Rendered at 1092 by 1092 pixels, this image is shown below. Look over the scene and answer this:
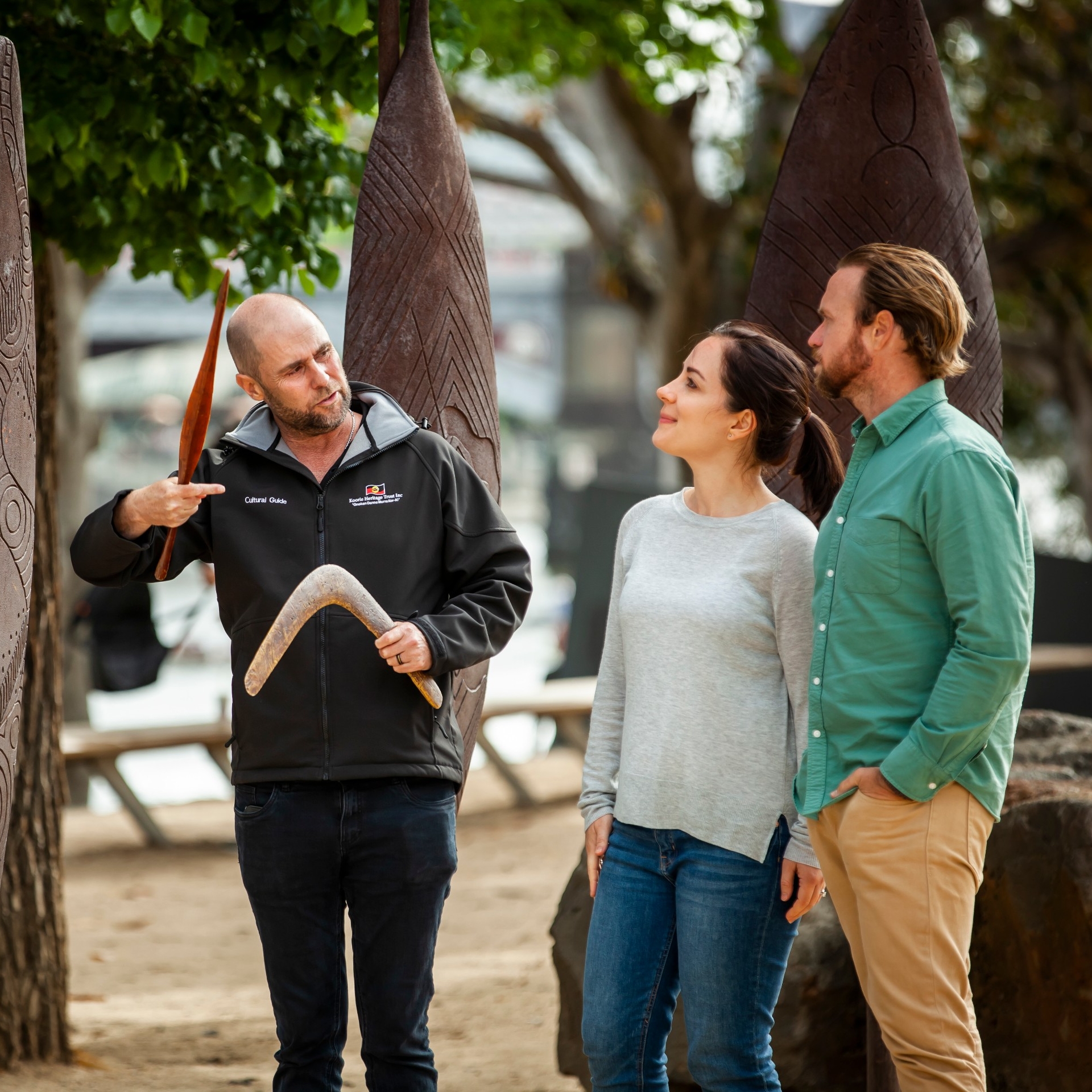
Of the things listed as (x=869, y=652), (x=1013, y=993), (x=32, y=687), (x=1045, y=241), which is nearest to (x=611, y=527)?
(x=1045, y=241)

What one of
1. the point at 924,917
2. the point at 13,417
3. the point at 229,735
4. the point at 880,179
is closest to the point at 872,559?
the point at 924,917

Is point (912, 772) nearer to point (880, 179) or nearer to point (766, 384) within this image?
point (766, 384)

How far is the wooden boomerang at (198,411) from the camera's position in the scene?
235cm

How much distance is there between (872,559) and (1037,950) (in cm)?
139

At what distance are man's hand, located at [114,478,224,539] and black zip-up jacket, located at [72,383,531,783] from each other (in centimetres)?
2

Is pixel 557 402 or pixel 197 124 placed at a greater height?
pixel 557 402

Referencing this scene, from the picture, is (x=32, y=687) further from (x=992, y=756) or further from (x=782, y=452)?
(x=992, y=756)

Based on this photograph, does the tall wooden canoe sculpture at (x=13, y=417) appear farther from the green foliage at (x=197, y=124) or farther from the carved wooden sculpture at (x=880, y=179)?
the carved wooden sculpture at (x=880, y=179)

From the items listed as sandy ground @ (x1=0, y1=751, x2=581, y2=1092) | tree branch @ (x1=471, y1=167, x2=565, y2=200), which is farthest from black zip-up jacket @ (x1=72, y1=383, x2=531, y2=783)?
tree branch @ (x1=471, y1=167, x2=565, y2=200)

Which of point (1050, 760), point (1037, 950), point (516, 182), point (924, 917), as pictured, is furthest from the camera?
point (516, 182)

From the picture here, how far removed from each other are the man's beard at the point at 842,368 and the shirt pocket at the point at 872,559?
271 millimetres

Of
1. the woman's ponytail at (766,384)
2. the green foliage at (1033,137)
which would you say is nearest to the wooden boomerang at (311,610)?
the woman's ponytail at (766,384)

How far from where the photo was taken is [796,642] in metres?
2.35

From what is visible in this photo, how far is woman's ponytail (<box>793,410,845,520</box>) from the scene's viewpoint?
2.60 m
